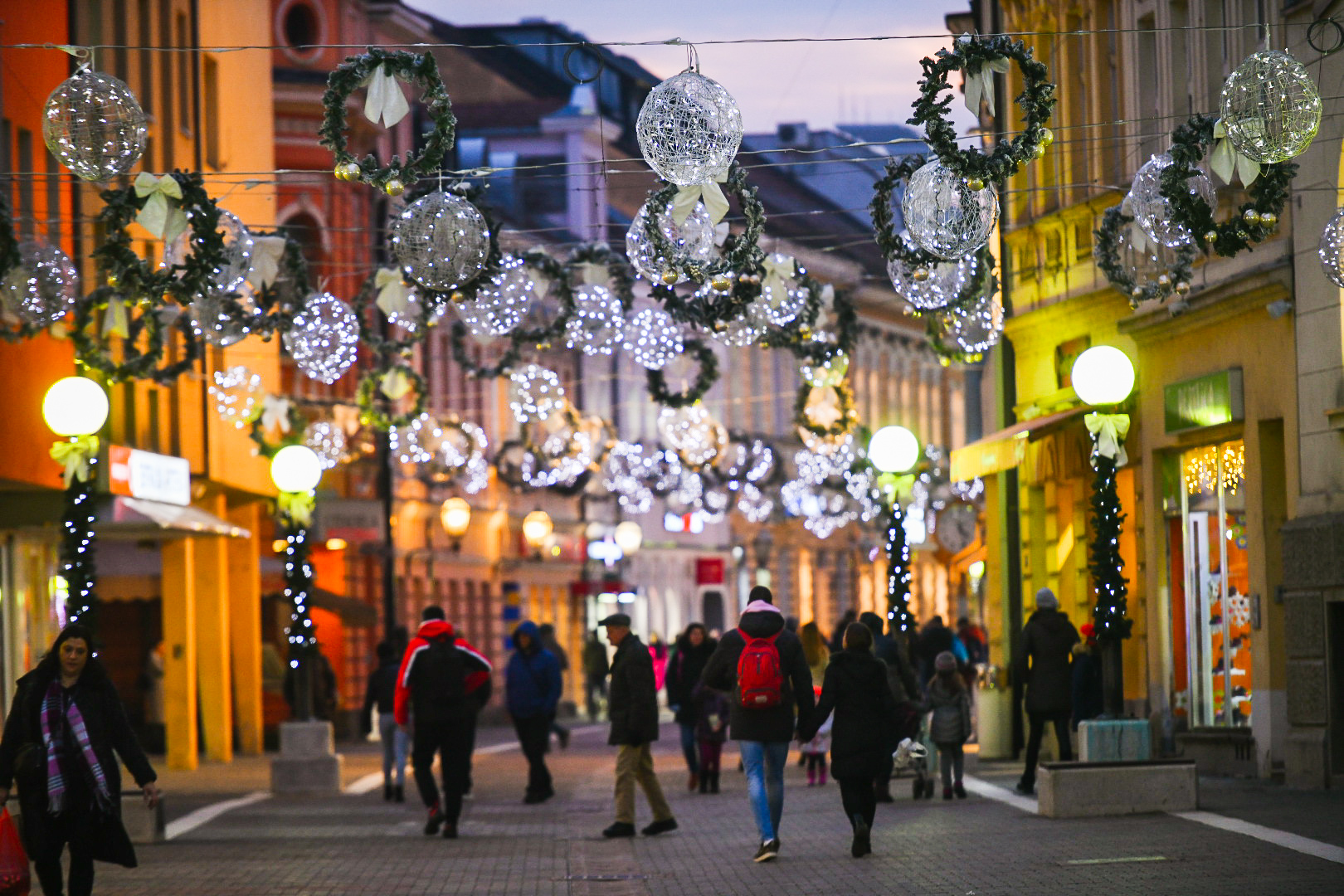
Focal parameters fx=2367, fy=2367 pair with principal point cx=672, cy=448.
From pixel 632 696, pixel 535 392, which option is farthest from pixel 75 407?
pixel 535 392

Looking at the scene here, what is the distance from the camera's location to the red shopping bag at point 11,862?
38.9 ft

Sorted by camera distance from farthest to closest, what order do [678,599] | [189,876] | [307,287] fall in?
[678,599], [307,287], [189,876]

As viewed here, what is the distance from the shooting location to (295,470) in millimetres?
27156

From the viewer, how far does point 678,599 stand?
70.9m

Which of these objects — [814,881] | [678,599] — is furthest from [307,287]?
[678,599]

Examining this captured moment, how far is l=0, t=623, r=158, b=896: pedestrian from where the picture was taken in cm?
1233

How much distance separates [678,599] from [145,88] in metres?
40.6

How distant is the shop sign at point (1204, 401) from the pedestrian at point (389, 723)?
27.2ft

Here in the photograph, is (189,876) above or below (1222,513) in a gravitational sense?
below

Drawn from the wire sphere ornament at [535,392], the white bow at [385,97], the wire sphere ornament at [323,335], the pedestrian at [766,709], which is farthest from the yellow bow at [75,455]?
the wire sphere ornament at [535,392]

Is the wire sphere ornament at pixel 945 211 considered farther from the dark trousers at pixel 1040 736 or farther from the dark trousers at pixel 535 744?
the dark trousers at pixel 535 744

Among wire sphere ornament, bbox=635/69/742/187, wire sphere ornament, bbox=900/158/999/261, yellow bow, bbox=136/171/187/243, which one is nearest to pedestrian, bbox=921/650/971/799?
wire sphere ornament, bbox=900/158/999/261

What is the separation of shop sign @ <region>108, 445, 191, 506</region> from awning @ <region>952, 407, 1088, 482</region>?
406 inches

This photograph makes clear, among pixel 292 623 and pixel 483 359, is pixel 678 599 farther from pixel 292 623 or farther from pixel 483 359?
pixel 292 623
